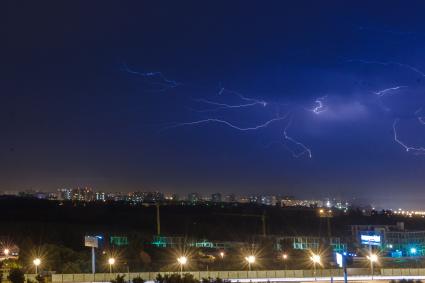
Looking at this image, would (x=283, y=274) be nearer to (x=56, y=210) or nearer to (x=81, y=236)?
(x=81, y=236)

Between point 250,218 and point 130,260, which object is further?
point 250,218

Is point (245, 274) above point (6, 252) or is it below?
below

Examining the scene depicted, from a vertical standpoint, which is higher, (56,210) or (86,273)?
(56,210)

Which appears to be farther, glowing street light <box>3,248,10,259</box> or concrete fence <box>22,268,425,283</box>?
glowing street light <box>3,248,10,259</box>

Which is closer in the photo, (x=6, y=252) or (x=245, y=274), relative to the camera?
(x=245, y=274)

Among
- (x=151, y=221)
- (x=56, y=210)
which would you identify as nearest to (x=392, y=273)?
(x=151, y=221)

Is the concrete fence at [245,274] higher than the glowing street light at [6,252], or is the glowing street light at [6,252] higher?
the glowing street light at [6,252]

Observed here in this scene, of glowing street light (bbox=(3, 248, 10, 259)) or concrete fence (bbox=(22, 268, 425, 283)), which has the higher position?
glowing street light (bbox=(3, 248, 10, 259))

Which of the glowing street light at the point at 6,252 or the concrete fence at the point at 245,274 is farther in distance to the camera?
the glowing street light at the point at 6,252

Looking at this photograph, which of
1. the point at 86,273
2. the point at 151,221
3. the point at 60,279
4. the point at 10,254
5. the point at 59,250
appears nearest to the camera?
the point at 60,279

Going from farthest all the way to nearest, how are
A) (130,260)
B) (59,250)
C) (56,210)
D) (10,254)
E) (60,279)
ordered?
(56,210)
(10,254)
(130,260)
(59,250)
(60,279)
